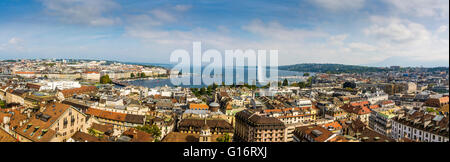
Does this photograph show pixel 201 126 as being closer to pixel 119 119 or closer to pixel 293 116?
pixel 119 119

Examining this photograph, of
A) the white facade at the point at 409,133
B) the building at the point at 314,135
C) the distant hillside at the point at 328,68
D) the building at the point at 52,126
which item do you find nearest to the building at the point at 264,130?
the building at the point at 314,135

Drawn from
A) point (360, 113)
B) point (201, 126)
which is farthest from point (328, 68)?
point (201, 126)

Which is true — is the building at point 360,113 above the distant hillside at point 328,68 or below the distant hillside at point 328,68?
below

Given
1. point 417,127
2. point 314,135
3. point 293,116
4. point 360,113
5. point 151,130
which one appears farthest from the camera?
point 360,113

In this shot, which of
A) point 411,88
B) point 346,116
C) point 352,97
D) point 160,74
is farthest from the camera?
point 160,74

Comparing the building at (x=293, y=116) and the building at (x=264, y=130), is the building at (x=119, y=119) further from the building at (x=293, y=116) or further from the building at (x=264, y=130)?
the building at (x=293, y=116)

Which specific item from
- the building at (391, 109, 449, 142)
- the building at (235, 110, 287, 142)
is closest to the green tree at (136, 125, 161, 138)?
the building at (235, 110, 287, 142)

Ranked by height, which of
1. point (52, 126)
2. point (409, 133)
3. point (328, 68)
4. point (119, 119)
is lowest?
point (119, 119)

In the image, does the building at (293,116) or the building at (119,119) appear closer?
the building at (119,119)

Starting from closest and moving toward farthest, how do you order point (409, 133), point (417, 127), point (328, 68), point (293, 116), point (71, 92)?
point (417, 127) → point (409, 133) → point (293, 116) → point (71, 92) → point (328, 68)

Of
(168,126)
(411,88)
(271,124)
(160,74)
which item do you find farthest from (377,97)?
(160,74)
